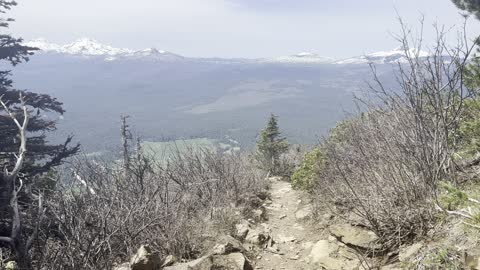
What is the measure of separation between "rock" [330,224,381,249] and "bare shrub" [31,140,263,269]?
6.50 feet

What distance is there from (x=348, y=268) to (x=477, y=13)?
7088 millimetres

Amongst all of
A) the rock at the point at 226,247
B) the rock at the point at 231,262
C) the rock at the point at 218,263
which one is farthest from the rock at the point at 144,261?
the rock at the point at 226,247

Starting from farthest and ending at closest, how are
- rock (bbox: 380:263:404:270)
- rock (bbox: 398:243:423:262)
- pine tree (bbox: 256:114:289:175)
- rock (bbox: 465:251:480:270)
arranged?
pine tree (bbox: 256:114:289:175) → rock (bbox: 380:263:404:270) → rock (bbox: 398:243:423:262) → rock (bbox: 465:251:480:270)

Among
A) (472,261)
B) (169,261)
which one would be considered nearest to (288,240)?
(169,261)

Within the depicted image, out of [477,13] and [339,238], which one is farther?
[477,13]

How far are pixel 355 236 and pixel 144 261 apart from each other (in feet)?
9.24

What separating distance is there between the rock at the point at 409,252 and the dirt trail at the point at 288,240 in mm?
1446

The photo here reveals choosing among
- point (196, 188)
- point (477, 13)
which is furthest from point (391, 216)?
point (477, 13)

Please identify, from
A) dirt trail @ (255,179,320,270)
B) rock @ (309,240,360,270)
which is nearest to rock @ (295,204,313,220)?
dirt trail @ (255,179,320,270)

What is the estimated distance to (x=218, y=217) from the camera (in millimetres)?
7277

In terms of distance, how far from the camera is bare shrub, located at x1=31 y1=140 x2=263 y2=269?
13.1 feet

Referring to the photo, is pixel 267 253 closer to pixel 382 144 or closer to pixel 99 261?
pixel 382 144

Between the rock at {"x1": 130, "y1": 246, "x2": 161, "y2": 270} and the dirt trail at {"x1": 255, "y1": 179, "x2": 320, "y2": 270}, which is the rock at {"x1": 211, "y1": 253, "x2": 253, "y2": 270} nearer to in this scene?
the dirt trail at {"x1": 255, "y1": 179, "x2": 320, "y2": 270}

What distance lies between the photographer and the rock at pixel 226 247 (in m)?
5.52
